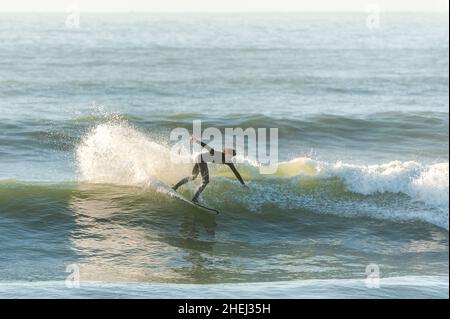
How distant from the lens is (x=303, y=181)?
21.2m

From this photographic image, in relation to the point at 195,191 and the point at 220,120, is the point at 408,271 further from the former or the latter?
the point at 220,120

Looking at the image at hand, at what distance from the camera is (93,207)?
19.1 metres

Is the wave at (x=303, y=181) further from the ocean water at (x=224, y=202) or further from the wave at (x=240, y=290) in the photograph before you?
the wave at (x=240, y=290)

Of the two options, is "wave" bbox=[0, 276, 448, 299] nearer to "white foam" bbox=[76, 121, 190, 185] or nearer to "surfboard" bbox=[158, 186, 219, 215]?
"surfboard" bbox=[158, 186, 219, 215]

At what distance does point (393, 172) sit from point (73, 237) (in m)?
9.50

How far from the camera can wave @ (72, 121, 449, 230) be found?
1973 centimetres

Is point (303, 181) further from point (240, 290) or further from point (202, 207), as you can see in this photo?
point (240, 290)

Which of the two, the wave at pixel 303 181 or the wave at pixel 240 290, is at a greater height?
the wave at pixel 303 181

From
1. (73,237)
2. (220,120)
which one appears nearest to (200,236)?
(73,237)

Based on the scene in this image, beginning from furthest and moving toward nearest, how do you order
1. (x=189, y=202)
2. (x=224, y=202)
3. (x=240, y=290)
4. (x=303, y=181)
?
(x=303, y=181) < (x=224, y=202) < (x=189, y=202) < (x=240, y=290)

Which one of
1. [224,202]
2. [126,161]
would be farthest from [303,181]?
[126,161]

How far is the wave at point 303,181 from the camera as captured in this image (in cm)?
1973

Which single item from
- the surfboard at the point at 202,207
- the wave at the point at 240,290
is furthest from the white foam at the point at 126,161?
the wave at the point at 240,290

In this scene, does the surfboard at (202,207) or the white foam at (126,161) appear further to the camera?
the white foam at (126,161)
